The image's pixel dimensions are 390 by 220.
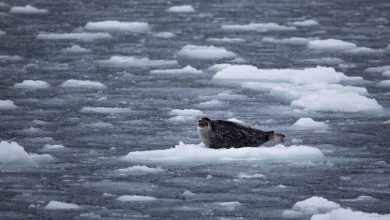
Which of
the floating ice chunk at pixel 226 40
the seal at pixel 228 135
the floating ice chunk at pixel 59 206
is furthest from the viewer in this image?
the floating ice chunk at pixel 226 40

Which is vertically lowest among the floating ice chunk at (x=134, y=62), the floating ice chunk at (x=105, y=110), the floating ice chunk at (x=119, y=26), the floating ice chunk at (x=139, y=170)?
the floating ice chunk at (x=139, y=170)

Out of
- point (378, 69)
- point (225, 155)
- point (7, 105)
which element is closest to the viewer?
point (225, 155)

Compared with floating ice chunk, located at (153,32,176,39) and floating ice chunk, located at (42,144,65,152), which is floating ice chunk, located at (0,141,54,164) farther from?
floating ice chunk, located at (153,32,176,39)

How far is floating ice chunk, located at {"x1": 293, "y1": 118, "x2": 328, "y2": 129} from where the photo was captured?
8.94 m

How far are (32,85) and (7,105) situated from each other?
1149 millimetres

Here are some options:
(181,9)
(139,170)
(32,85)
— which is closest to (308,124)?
(139,170)

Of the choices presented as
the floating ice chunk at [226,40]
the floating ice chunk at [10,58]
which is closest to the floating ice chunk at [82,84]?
the floating ice chunk at [10,58]

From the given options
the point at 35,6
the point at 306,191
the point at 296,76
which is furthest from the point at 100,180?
the point at 35,6

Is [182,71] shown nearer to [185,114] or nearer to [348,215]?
[185,114]

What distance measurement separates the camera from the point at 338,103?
9.89m

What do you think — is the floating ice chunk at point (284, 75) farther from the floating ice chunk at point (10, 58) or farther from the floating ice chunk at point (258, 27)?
the floating ice chunk at point (258, 27)

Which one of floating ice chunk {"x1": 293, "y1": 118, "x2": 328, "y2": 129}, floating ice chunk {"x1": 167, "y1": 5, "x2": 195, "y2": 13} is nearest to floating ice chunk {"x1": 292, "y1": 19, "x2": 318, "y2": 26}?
floating ice chunk {"x1": 167, "y1": 5, "x2": 195, "y2": 13}

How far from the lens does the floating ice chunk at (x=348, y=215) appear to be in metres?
6.10

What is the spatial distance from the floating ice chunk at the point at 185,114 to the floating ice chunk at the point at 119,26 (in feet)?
18.8
